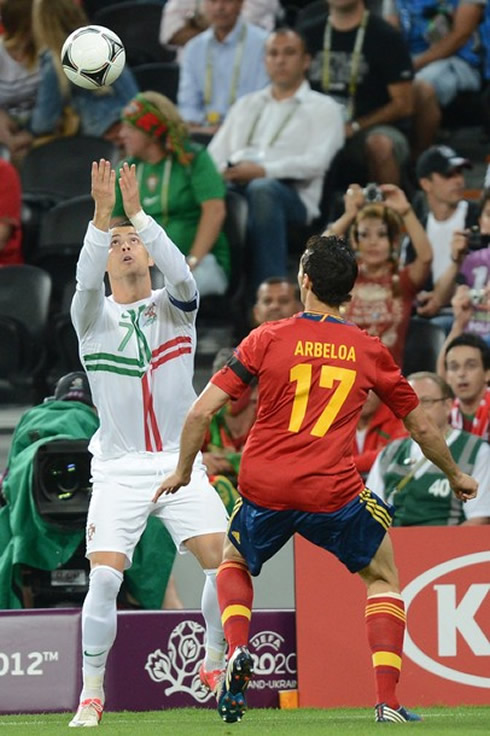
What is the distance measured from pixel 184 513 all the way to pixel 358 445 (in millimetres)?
2622

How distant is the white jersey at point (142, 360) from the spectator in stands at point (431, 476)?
1.78 metres

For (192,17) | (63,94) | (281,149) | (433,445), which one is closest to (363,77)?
(281,149)

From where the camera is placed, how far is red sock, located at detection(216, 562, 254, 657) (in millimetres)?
6355

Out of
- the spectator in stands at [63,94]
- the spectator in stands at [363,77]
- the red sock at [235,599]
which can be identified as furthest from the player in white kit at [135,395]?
the spectator in stands at [63,94]

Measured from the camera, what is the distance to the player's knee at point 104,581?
6.80 m

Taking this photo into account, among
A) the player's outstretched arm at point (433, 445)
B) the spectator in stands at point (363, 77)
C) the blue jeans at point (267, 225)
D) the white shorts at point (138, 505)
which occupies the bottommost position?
the white shorts at point (138, 505)

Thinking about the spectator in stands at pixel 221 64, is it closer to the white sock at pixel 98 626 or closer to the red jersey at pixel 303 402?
the white sock at pixel 98 626

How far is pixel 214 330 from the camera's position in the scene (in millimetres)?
11281

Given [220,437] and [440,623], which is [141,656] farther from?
[220,437]

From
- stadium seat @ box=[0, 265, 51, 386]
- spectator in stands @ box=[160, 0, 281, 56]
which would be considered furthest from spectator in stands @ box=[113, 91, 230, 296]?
spectator in stands @ box=[160, 0, 281, 56]

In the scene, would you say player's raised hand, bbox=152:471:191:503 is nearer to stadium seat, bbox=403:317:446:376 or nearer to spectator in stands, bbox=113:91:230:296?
stadium seat, bbox=403:317:446:376

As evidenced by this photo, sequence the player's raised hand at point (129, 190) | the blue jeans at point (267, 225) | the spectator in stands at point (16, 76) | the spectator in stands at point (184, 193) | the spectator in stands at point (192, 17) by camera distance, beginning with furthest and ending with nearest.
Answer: the spectator in stands at point (192, 17) → the spectator in stands at point (16, 76) → the blue jeans at point (267, 225) → the spectator in stands at point (184, 193) → the player's raised hand at point (129, 190)

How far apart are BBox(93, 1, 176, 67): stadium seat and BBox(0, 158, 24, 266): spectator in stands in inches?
111

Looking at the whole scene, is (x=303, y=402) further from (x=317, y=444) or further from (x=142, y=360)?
(x=142, y=360)
